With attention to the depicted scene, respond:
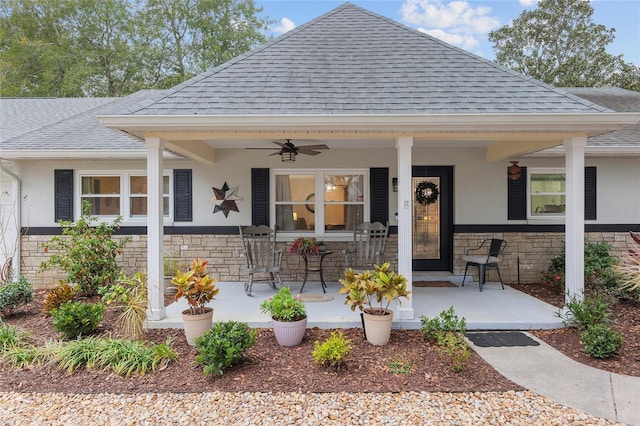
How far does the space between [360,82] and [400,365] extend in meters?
3.56

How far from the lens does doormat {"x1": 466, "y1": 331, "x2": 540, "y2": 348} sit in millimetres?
3934

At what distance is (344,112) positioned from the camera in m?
4.25

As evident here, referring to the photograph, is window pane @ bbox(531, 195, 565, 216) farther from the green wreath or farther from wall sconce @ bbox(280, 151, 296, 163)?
wall sconce @ bbox(280, 151, 296, 163)

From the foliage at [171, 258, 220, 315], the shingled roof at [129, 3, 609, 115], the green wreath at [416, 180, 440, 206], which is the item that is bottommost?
the foliage at [171, 258, 220, 315]

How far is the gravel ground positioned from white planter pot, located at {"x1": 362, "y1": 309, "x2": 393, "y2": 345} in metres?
0.83

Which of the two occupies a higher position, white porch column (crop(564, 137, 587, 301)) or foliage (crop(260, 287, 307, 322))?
white porch column (crop(564, 137, 587, 301))

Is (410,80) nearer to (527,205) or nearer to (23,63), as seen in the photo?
(527,205)

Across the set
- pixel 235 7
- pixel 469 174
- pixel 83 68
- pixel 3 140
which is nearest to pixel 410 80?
pixel 469 174

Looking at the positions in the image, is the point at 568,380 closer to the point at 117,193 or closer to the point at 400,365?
the point at 400,365

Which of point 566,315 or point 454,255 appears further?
point 454,255

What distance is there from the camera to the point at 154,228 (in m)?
4.37

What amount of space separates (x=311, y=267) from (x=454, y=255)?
8.63ft

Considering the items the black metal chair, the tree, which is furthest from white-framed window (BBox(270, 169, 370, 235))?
the tree

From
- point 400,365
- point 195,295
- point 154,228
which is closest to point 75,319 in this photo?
point 154,228
